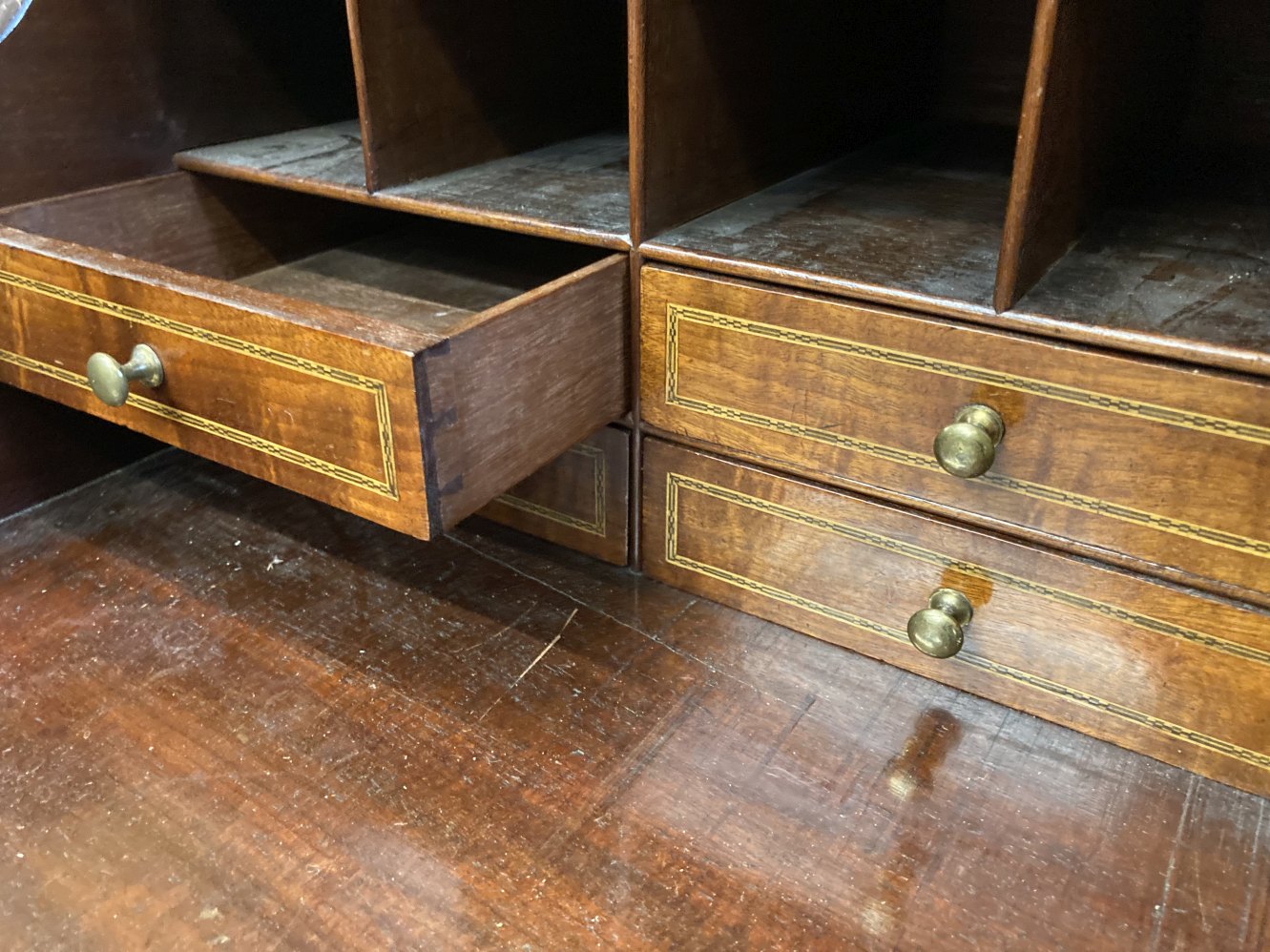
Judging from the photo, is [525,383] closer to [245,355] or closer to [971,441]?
[245,355]

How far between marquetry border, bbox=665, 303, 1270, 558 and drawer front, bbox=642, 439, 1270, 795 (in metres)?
0.05

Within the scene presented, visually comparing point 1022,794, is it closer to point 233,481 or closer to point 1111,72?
point 1111,72

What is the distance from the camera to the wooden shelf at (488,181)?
905 mm

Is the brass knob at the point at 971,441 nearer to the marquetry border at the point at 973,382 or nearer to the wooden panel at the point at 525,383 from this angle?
the marquetry border at the point at 973,382

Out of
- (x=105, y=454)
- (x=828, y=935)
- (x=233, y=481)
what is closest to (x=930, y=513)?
(x=828, y=935)

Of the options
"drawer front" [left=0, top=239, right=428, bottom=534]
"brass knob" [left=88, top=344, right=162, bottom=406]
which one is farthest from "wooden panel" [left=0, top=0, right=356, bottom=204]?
"brass knob" [left=88, top=344, right=162, bottom=406]

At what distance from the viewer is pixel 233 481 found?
117cm

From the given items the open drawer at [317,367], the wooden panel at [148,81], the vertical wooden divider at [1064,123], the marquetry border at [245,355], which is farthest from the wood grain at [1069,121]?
the wooden panel at [148,81]

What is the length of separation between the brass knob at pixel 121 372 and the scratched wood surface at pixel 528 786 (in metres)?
0.23

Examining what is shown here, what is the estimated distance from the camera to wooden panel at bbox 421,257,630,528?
2.30 feet

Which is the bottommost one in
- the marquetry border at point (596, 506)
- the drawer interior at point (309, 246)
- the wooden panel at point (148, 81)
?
the marquetry border at point (596, 506)

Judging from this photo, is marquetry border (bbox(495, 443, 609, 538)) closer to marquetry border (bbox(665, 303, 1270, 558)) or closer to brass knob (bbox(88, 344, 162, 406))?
marquetry border (bbox(665, 303, 1270, 558))

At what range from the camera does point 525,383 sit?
2.52 feet

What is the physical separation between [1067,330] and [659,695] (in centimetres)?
41
